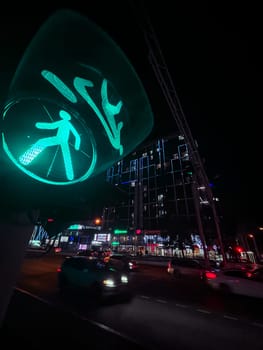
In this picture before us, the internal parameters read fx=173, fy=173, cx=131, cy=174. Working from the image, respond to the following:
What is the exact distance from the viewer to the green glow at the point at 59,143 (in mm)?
1275

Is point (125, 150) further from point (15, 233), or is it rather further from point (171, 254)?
point (171, 254)

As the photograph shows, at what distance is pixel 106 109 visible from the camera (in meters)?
1.97

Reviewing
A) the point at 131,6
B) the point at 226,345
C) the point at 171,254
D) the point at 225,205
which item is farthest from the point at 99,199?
the point at 171,254

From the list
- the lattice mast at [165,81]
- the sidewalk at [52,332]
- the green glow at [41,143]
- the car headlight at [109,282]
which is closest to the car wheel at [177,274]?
the car headlight at [109,282]

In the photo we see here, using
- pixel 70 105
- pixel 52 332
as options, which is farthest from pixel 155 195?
pixel 70 105

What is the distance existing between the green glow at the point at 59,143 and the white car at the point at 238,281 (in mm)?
11155

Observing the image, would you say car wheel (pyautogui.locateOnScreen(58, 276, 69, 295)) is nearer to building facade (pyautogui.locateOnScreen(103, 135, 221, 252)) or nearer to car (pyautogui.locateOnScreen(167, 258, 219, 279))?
car (pyautogui.locateOnScreen(167, 258, 219, 279))

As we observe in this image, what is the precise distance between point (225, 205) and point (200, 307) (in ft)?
108

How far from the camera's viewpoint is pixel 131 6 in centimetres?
533

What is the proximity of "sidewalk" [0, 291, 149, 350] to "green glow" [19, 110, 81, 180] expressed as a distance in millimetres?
4046

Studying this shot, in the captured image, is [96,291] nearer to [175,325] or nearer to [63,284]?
[63,284]

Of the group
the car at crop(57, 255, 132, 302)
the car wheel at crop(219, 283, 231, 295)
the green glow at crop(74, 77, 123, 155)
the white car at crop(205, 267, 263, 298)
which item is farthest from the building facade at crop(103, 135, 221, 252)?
the green glow at crop(74, 77, 123, 155)

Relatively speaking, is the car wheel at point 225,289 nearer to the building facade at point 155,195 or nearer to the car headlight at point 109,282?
the car headlight at point 109,282

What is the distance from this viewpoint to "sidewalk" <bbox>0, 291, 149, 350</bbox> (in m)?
3.66
